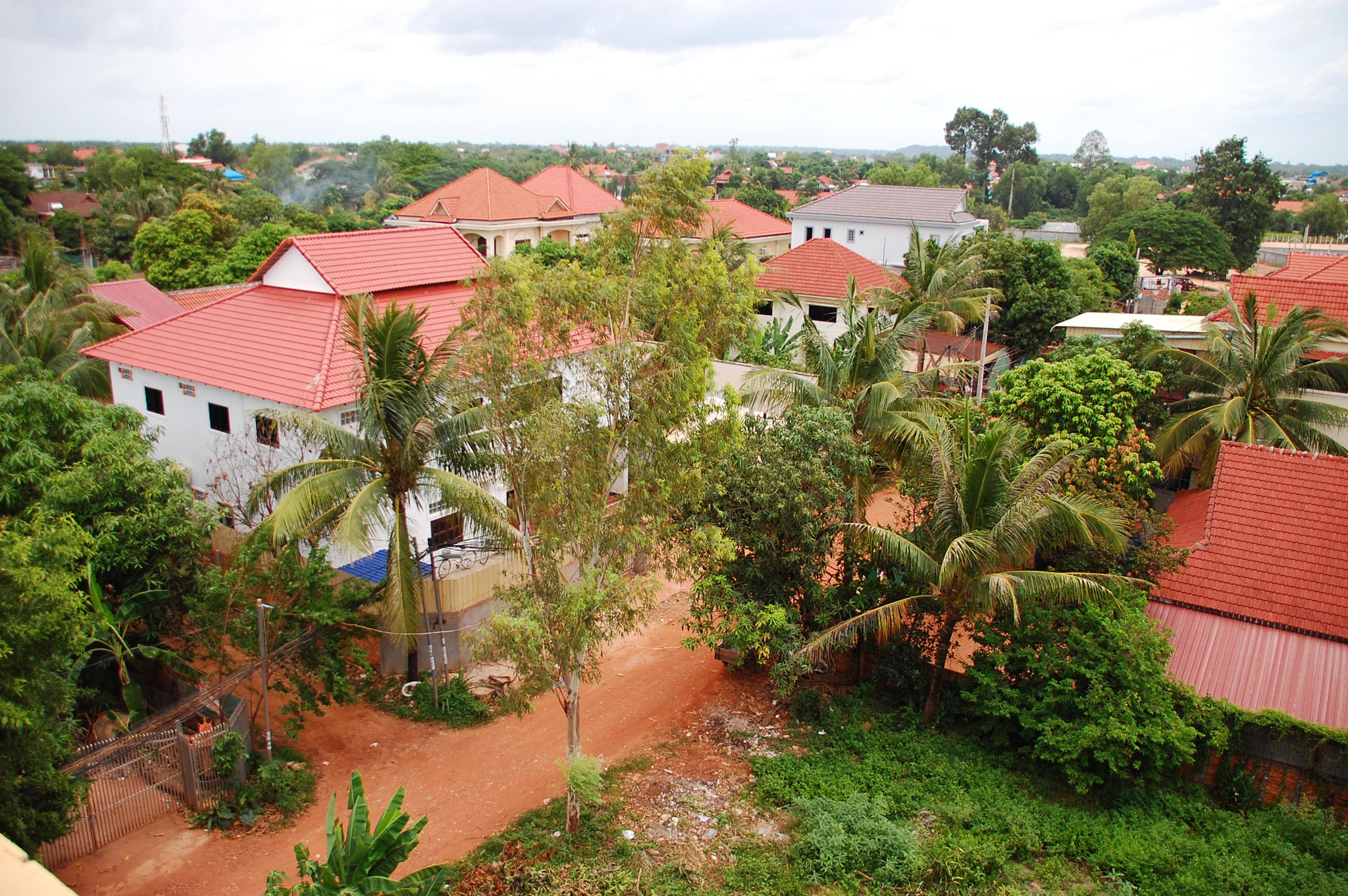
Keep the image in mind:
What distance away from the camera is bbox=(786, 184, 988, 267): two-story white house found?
164ft

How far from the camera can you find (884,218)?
169 ft

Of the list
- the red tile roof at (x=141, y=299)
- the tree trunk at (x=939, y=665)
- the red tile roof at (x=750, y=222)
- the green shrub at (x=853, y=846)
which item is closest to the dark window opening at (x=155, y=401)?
the red tile roof at (x=141, y=299)

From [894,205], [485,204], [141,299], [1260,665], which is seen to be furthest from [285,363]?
[894,205]

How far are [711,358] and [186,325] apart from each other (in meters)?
15.1

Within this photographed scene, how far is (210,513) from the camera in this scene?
50.7 feet

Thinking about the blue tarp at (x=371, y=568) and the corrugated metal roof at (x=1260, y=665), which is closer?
the corrugated metal roof at (x=1260, y=665)

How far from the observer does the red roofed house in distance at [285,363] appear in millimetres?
17953

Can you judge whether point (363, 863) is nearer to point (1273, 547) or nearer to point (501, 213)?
point (1273, 547)

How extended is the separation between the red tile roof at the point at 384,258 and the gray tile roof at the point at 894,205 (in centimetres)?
3412

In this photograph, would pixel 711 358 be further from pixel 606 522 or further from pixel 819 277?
pixel 819 277

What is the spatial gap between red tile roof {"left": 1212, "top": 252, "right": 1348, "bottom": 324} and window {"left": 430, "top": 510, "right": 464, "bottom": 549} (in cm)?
1989

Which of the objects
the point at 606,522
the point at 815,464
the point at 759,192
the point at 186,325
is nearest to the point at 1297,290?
the point at 815,464

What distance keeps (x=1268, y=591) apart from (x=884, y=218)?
4001 centimetres

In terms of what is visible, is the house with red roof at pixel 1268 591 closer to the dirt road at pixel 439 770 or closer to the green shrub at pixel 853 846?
the green shrub at pixel 853 846
